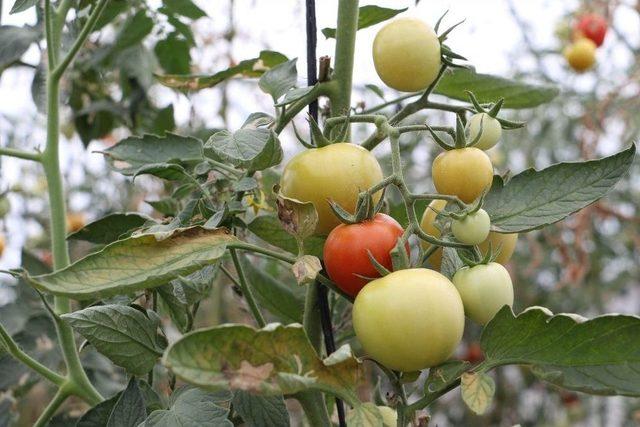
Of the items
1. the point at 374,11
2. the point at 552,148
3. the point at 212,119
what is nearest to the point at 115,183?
the point at 212,119

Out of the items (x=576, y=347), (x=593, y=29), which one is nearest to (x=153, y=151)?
(x=576, y=347)

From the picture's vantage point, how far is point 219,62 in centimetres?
189

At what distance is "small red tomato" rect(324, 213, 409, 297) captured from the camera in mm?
453

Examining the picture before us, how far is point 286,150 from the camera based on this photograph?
7.82ft

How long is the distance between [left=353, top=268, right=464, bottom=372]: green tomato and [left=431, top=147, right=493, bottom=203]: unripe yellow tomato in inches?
3.4

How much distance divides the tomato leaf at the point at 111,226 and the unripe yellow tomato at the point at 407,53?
25 cm

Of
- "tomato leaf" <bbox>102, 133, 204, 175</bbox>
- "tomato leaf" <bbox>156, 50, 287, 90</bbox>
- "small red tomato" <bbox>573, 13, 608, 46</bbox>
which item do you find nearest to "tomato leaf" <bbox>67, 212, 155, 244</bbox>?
"tomato leaf" <bbox>102, 133, 204, 175</bbox>

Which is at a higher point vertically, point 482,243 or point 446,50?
point 446,50

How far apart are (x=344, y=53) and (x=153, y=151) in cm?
19

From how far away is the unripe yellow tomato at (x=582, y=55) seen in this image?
2.02 meters

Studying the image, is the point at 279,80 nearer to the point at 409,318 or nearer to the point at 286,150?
the point at 409,318

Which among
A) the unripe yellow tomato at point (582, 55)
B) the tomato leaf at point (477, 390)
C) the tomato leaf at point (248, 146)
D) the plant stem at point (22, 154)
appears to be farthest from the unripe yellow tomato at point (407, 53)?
the unripe yellow tomato at point (582, 55)

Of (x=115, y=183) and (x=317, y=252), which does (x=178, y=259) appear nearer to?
(x=317, y=252)

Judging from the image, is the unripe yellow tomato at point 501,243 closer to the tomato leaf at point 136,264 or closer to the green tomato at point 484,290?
the green tomato at point 484,290
